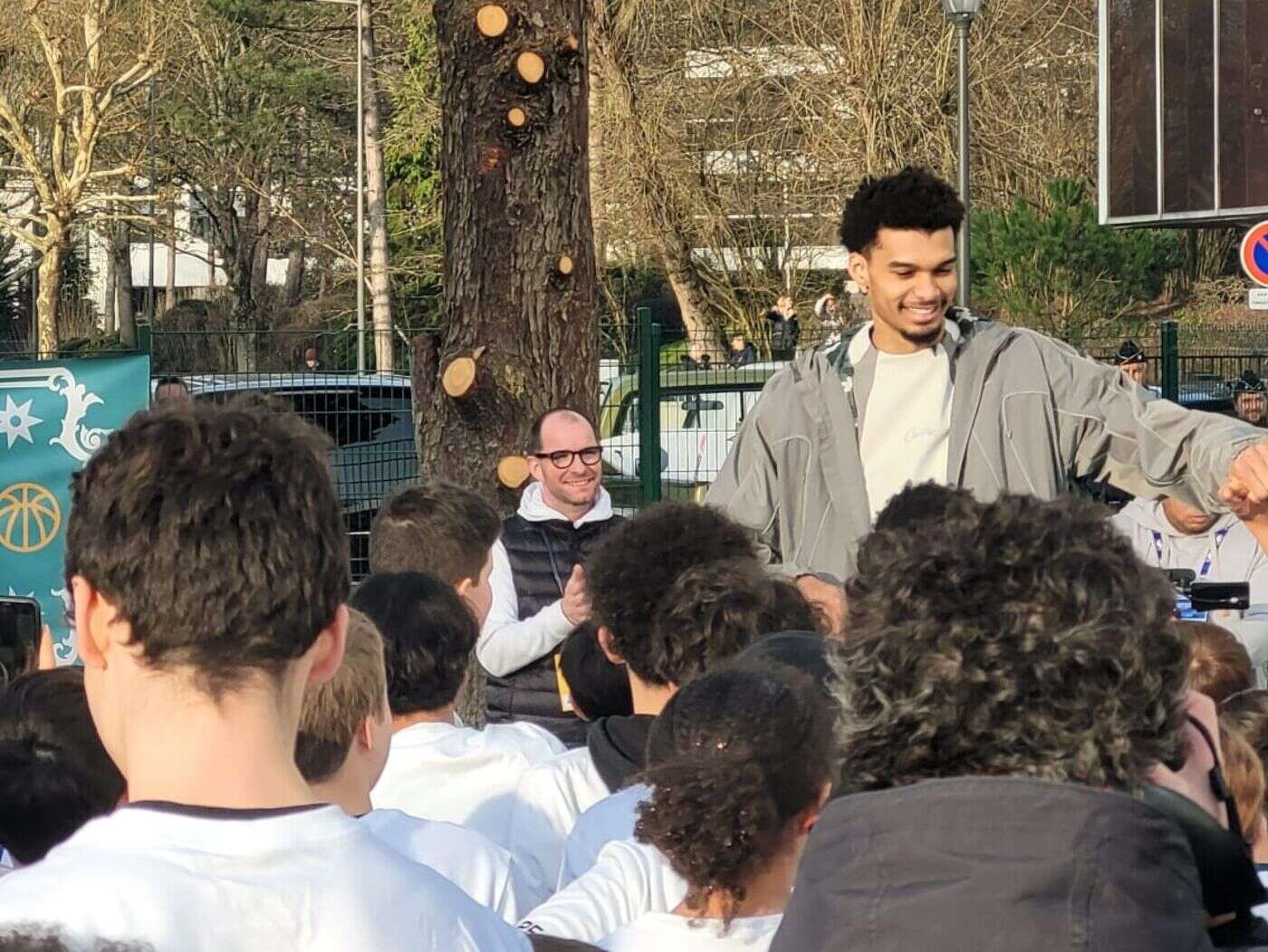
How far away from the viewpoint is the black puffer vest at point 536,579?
6145mm

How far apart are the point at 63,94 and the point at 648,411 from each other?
29774 mm

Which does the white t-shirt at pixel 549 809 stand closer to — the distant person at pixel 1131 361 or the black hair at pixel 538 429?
the black hair at pixel 538 429

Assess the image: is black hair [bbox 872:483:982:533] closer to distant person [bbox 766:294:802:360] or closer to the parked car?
the parked car

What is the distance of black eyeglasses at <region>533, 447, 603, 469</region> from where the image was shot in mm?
6762

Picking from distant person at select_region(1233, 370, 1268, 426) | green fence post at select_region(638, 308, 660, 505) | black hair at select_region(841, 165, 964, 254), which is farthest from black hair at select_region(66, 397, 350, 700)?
distant person at select_region(1233, 370, 1268, 426)

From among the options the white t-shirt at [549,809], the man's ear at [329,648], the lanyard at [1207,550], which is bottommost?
the white t-shirt at [549,809]

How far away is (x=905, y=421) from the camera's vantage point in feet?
16.0

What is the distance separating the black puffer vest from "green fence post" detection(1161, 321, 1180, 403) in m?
7.51

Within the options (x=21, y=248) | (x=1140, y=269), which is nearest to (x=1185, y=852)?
(x=1140, y=269)

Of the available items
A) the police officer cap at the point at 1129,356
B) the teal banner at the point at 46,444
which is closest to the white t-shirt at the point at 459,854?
the teal banner at the point at 46,444

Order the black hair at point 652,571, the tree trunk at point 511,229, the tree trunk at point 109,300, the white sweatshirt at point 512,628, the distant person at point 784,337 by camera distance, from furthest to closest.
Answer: the tree trunk at point 109,300 < the distant person at point 784,337 < the tree trunk at point 511,229 < the white sweatshirt at point 512,628 < the black hair at point 652,571

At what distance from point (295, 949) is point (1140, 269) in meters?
26.5

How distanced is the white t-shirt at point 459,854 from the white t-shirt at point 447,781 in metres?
0.52

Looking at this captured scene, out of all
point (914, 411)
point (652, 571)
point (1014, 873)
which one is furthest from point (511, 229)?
point (1014, 873)
